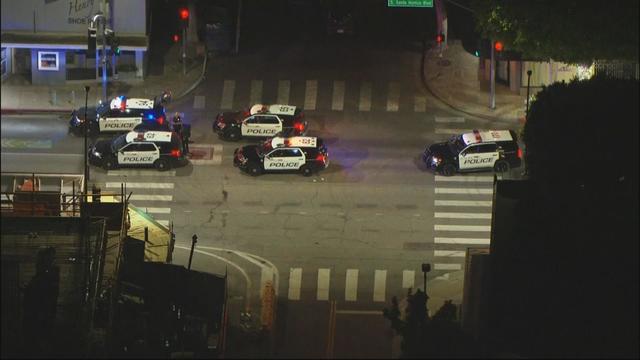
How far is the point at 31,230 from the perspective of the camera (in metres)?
54.9

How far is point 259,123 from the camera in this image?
73.9 metres

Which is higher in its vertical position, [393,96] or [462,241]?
[393,96]

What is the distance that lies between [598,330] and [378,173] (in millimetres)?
21334

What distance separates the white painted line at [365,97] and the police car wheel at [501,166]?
962cm

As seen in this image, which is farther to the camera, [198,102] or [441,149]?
[198,102]

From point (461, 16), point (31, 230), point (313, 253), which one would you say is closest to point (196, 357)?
point (31, 230)

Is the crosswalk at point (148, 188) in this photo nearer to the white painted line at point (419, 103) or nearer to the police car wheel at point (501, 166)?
the white painted line at point (419, 103)

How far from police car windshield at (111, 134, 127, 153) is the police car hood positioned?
14313mm

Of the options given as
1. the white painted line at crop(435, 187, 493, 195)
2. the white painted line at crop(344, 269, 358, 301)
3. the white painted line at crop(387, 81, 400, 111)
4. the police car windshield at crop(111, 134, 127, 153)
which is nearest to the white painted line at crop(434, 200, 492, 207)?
the white painted line at crop(435, 187, 493, 195)

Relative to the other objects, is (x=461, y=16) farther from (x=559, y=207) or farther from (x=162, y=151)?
→ (x=559, y=207)

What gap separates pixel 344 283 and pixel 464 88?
2066 cm

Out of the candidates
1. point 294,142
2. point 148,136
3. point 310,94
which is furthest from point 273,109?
point 148,136

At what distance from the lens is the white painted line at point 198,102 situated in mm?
77500

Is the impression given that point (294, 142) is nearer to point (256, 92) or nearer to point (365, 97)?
point (365, 97)
